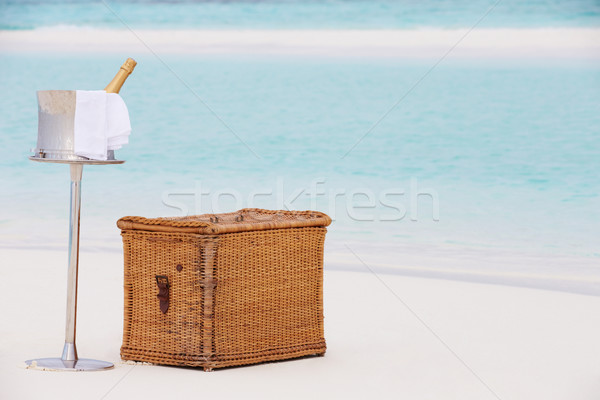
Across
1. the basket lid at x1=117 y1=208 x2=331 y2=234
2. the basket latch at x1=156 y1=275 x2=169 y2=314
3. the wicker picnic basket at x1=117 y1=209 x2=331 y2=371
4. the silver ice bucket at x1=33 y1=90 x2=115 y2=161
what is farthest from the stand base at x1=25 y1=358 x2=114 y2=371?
the silver ice bucket at x1=33 y1=90 x2=115 y2=161

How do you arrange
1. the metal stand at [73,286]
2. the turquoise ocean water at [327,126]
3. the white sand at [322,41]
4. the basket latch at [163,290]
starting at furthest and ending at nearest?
1. the white sand at [322,41]
2. the turquoise ocean water at [327,126]
3. the basket latch at [163,290]
4. the metal stand at [73,286]

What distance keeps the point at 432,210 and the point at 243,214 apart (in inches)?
195

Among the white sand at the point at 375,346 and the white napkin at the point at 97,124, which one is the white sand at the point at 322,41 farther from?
the white napkin at the point at 97,124

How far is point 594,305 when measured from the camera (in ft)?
13.8

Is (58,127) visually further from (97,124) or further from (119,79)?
(119,79)

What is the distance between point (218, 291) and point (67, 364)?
52 cm

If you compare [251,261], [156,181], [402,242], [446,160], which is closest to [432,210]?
[402,242]

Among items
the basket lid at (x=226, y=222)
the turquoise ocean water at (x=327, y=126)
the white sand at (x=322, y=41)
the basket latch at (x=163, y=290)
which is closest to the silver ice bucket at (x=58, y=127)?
the basket lid at (x=226, y=222)

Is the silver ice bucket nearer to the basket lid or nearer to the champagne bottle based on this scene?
the champagne bottle

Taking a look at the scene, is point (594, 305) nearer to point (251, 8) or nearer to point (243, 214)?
point (243, 214)

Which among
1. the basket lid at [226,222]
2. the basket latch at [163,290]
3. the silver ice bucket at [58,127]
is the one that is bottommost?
the basket latch at [163,290]

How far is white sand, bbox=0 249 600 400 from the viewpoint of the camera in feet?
8.84

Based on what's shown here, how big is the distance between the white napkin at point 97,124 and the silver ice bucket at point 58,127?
0.02 metres

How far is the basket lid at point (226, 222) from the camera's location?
2865 millimetres
